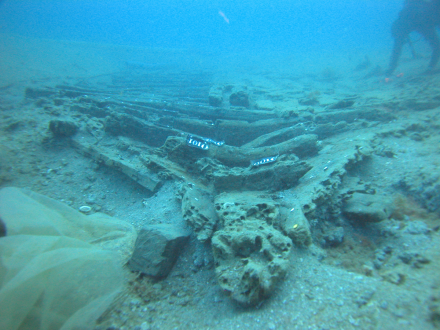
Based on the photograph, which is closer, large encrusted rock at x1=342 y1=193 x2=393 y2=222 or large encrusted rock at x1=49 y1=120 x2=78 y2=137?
large encrusted rock at x1=342 y1=193 x2=393 y2=222

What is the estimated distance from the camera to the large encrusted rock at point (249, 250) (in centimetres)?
224

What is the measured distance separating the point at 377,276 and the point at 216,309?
6.61 ft

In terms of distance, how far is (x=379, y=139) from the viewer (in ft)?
19.8

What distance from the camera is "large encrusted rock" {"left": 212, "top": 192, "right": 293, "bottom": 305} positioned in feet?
7.34

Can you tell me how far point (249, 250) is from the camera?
2.69 meters

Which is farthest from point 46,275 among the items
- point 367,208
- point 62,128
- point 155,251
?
point 62,128

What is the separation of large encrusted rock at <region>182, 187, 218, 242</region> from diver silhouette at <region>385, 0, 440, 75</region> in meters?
17.5

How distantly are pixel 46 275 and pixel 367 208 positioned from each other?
4383 mm

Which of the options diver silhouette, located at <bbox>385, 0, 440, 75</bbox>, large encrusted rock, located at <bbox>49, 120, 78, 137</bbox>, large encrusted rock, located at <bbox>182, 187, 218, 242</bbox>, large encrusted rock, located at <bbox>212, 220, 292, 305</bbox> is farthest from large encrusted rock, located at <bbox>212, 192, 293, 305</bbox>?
diver silhouette, located at <bbox>385, 0, 440, 75</bbox>

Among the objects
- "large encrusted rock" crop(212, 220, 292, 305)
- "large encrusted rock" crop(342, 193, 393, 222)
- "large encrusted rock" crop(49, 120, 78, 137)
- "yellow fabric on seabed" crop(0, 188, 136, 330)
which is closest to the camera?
"yellow fabric on seabed" crop(0, 188, 136, 330)

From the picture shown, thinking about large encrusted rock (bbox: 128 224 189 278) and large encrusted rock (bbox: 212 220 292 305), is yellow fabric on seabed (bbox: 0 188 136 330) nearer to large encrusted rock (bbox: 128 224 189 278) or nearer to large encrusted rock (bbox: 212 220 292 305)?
large encrusted rock (bbox: 128 224 189 278)

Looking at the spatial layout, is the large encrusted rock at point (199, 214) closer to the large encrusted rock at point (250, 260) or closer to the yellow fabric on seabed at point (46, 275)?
the large encrusted rock at point (250, 260)

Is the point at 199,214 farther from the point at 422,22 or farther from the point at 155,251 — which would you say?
the point at 422,22

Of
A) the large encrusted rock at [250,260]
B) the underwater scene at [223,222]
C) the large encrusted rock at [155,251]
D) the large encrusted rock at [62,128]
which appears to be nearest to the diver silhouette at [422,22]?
the underwater scene at [223,222]
